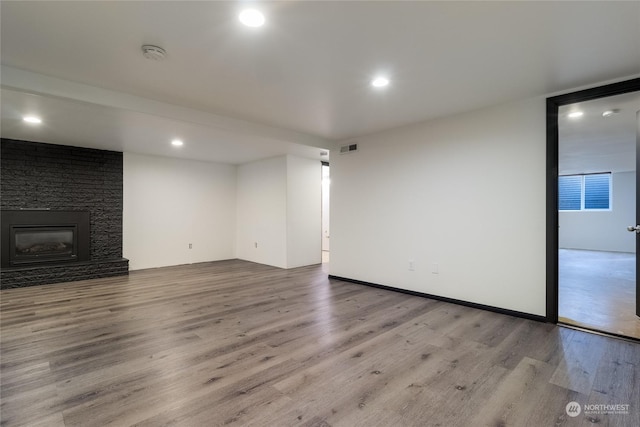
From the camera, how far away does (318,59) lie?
2.41 meters

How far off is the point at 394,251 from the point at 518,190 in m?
1.74

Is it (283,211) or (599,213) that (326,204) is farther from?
(599,213)

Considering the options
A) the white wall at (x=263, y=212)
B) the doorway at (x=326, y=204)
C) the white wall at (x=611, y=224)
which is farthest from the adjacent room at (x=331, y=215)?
the white wall at (x=611, y=224)

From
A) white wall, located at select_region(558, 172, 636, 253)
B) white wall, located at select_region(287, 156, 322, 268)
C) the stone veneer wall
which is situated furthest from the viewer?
white wall, located at select_region(558, 172, 636, 253)

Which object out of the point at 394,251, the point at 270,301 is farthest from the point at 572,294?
the point at 270,301

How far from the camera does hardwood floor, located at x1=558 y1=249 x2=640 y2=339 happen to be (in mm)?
3021

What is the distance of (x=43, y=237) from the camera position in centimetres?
509

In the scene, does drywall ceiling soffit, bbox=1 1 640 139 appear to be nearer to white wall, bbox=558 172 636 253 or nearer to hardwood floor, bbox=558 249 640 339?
hardwood floor, bbox=558 249 640 339

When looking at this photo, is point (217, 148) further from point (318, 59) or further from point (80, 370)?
point (80, 370)

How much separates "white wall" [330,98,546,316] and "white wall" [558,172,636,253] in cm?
792

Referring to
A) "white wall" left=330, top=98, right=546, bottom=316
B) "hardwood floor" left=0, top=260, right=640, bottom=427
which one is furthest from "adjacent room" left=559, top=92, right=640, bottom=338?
"hardwood floor" left=0, top=260, right=640, bottom=427

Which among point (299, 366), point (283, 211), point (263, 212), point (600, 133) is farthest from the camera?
point (263, 212)

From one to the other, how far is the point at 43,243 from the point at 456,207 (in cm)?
655

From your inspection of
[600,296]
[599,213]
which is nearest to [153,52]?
[600,296]
